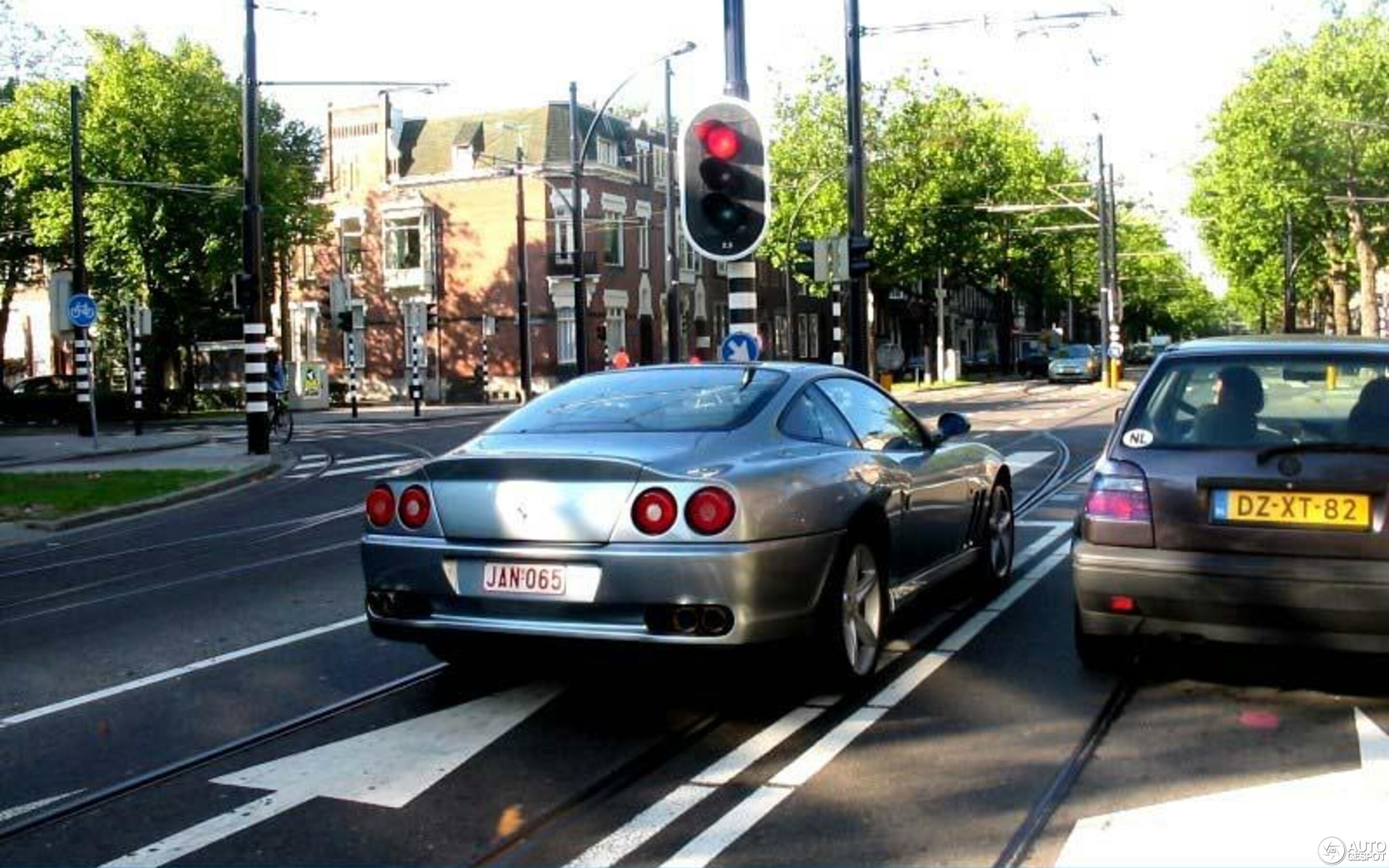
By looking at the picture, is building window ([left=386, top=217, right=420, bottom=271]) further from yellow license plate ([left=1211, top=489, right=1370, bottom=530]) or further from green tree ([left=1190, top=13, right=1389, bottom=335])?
yellow license plate ([left=1211, top=489, right=1370, bottom=530])

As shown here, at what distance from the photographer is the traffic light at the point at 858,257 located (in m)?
16.9

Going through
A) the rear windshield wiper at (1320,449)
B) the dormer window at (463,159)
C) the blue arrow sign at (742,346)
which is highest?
the dormer window at (463,159)

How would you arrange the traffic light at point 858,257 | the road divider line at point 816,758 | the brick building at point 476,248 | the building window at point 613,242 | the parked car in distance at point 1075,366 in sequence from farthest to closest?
1. the building window at point 613,242
2. the parked car in distance at point 1075,366
3. the brick building at point 476,248
4. the traffic light at point 858,257
5. the road divider line at point 816,758

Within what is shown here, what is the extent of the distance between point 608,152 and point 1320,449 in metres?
48.6

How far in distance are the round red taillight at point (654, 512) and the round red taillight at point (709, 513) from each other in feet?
0.19

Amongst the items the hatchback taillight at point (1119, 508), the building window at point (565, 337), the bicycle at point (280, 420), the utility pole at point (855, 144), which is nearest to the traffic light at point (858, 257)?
the utility pole at point (855, 144)

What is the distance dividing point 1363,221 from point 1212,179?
749 centimetres

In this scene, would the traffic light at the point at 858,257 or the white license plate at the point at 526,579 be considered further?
the traffic light at the point at 858,257

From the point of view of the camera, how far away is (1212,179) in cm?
5712

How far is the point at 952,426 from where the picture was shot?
7320 mm

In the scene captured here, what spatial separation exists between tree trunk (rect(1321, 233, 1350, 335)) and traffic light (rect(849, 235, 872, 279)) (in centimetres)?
4681

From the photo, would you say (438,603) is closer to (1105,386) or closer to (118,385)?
(1105,386)

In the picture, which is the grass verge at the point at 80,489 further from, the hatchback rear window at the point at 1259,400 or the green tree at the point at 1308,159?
the green tree at the point at 1308,159

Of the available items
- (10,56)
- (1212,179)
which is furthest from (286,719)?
(1212,179)
